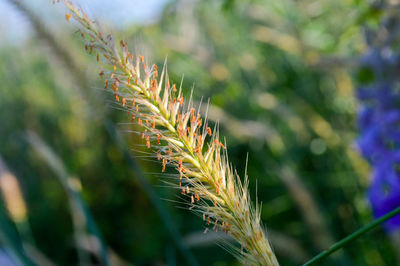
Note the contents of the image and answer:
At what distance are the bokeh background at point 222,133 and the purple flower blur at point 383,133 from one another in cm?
8

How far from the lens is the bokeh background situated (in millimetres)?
1006

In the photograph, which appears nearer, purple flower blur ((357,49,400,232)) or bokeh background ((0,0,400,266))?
purple flower blur ((357,49,400,232))

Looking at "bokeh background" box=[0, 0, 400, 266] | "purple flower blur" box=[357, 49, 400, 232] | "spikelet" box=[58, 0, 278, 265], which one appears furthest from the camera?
"bokeh background" box=[0, 0, 400, 266]

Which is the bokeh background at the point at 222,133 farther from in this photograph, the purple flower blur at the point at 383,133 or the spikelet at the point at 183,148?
the spikelet at the point at 183,148

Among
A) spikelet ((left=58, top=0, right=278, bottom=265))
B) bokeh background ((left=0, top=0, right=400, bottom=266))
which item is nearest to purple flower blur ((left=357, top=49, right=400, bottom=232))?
bokeh background ((left=0, top=0, right=400, bottom=266))

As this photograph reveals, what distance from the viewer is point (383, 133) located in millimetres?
796

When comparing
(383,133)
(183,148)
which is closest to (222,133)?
(383,133)

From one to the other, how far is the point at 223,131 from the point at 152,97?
1426mm

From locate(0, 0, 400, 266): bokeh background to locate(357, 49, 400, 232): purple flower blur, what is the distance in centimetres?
8

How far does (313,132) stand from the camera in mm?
1603

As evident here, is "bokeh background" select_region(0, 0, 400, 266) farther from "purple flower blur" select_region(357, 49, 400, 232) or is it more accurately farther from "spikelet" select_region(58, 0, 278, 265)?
"spikelet" select_region(58, 0, 278, 265)

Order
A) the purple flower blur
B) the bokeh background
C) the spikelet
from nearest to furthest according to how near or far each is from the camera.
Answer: the spikelet < the purple flower blur < the bokeh background

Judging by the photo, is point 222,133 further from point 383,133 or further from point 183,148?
point 183,148

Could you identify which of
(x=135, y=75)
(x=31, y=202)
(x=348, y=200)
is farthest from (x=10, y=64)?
(x=135, y=75)
